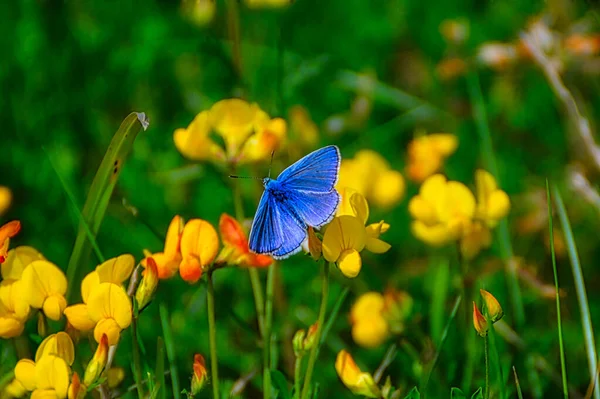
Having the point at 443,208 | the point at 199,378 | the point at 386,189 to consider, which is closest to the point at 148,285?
the point at 199,378

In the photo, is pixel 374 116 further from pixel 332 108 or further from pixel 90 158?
pixel 90 158

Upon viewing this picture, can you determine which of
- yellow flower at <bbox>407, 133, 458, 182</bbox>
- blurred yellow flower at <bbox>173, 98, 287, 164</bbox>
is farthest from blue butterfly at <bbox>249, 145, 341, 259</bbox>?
yellow flower at <bbox>407, 133, 458, 182</bbox>

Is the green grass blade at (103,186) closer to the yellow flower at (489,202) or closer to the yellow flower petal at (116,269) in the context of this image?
the yellow flower petal at (116,269)

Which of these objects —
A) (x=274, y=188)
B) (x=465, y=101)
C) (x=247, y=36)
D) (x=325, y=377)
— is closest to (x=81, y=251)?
(x=274, y=188)

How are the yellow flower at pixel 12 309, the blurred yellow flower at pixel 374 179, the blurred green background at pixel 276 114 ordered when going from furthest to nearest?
the blurred green background at pixel 276 114
the blurred yellow flower at pixel 374 179
the yellow flower at pixel 12 309

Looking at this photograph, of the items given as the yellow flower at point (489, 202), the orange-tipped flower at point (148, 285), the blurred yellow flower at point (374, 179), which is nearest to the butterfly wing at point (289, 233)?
the orange-tipped flower at point (148, 285)

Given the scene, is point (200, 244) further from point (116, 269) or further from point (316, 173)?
point (316, 173)

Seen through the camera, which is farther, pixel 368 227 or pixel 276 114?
pixel 276 114
